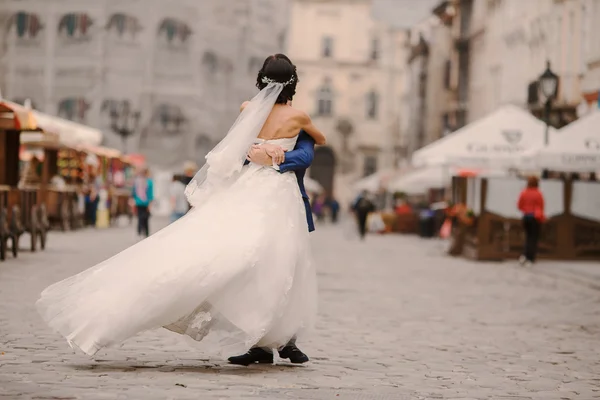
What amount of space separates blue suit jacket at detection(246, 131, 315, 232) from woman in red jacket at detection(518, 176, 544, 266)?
18995 millimetres

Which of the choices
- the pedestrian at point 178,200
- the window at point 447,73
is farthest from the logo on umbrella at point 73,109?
the pedestrian at point 178,200

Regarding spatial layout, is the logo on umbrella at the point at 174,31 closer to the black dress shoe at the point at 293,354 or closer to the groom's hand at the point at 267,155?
the groom's hand at the point at 267,155

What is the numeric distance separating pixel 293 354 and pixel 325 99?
323 ft

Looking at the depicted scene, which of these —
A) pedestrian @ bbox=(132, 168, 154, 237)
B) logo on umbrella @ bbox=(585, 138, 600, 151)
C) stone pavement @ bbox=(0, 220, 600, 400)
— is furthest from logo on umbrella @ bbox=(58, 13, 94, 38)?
stone pavement @ bbox=(0, 220, 600, 400)

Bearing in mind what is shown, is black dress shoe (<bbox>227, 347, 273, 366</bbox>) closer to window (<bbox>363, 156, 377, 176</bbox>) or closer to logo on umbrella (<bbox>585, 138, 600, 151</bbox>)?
logo on umbrella (<bbox>585, 138, 600, 151</bbox>)

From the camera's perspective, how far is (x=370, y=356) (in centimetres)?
1116

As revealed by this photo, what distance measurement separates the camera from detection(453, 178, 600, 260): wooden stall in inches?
1251

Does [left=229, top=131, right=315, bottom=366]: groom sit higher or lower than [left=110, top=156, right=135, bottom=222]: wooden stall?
higher

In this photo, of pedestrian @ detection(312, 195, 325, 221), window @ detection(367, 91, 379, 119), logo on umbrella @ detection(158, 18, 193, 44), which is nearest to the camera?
logo on umbrella @ detection(158, 18, 193, 44)

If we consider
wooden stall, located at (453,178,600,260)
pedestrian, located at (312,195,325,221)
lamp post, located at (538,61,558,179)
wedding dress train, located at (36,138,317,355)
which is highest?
Answer: lamp post, located at (538,61,558,179)

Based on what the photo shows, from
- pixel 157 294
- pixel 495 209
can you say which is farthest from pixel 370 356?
pixel 495 209

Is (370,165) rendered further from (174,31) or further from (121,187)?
(121,187)

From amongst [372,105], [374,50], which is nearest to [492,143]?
[372,105]

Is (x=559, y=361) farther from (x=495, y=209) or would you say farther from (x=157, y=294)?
(x=495, y=209)
